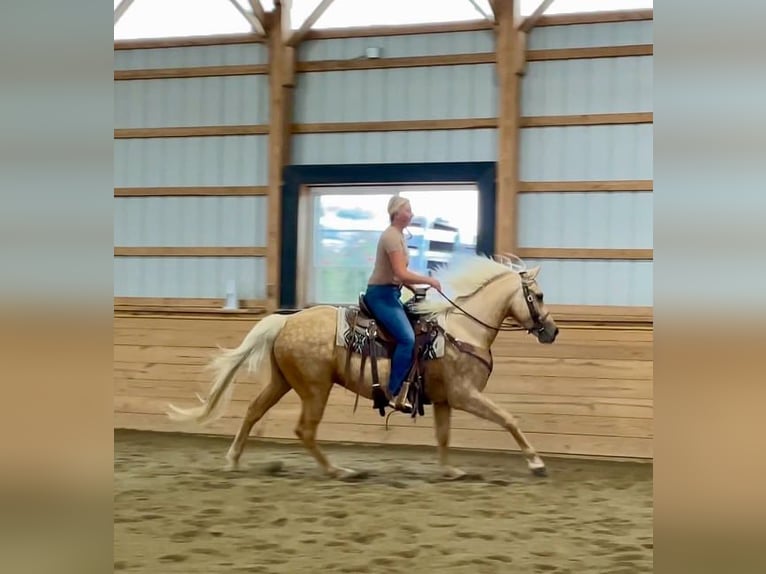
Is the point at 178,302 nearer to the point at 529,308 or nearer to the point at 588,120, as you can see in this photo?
the point at 529,308

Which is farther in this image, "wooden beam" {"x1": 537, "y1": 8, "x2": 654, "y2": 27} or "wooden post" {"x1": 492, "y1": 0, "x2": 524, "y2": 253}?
"wooden post" {"x1": 492, "y1": 0, "x2": 524, "y2": 253}

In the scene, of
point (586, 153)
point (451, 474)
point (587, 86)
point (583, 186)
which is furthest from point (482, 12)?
point (451, 474)

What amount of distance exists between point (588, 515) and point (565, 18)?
306 cm

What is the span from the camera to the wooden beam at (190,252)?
5228mm

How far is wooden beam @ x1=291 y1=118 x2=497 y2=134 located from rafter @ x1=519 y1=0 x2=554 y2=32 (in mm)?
590

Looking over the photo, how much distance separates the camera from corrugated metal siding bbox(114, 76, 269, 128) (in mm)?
5289

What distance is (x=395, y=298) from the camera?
3561 mm

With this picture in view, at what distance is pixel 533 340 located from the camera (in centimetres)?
457

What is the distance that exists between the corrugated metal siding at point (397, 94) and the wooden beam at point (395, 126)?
37mm

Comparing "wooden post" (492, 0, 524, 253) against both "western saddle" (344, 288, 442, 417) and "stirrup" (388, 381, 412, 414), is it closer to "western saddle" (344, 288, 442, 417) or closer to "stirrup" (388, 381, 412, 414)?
"western saddle" (344, 288, 442, 417)

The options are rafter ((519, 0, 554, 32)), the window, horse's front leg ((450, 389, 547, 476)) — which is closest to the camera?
horse's front leg ((450, 389, 547, 476))

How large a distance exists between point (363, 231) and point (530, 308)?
1.71 m

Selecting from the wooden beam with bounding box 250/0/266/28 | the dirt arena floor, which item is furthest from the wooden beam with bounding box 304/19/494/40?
the dirt arena floor

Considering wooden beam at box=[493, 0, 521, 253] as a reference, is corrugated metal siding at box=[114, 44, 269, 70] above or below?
above
